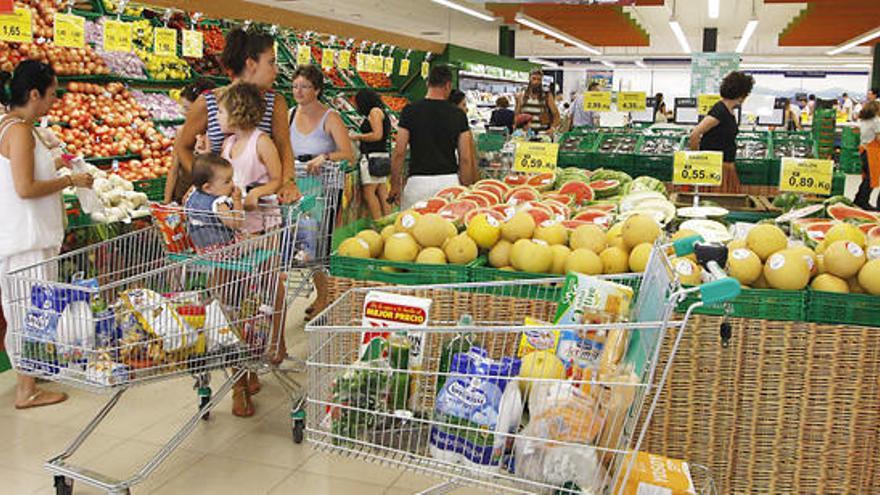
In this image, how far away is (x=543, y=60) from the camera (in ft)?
110

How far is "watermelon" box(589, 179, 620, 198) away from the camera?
4711 millimetres

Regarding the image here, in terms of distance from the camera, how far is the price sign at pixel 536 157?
17.0 feet

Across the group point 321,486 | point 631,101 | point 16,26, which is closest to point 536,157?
point 321,486

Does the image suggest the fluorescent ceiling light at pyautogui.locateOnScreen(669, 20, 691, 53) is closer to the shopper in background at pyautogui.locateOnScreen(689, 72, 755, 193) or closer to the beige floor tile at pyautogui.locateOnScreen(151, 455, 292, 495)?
the shopper in background at pyautogui.locateOnScreen(689, 72, 755, 193)

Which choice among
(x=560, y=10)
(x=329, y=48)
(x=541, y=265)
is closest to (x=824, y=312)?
(x=541, y=265)

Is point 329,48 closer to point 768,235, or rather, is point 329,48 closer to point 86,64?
point 86,64

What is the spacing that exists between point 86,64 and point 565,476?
579cm

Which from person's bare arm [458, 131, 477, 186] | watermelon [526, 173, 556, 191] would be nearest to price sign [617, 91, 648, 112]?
person's bare arm [458, 131, 477, 186]

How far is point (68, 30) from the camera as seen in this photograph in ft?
16.8

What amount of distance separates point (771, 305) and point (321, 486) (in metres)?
1.83

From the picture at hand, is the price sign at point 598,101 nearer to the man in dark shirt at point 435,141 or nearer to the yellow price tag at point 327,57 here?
the yellow price tag at point 327,57

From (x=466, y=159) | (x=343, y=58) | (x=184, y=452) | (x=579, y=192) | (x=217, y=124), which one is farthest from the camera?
(x=343, y=58)

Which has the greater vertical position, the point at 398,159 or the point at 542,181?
the point at 398,159

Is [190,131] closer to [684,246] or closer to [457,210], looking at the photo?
[457,210]
